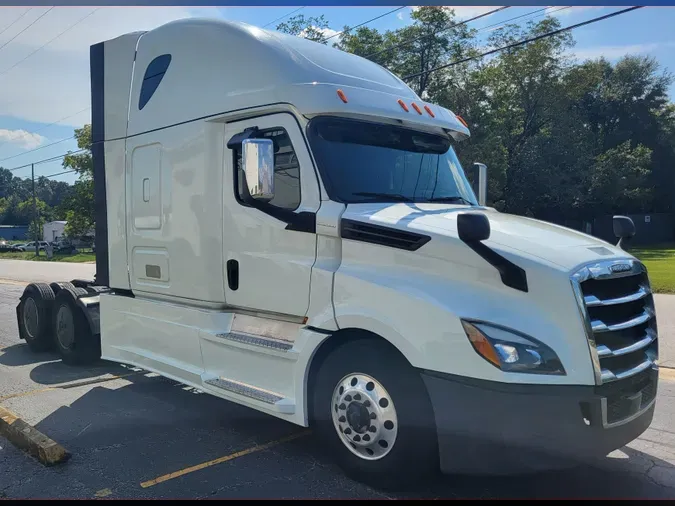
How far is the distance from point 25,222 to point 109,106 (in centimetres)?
13886

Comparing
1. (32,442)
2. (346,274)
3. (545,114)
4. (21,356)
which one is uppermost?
(545,114)

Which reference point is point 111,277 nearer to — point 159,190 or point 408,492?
point 159,190

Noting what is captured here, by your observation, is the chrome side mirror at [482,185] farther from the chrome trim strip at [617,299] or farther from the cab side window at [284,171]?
the cab side window at [284,171]

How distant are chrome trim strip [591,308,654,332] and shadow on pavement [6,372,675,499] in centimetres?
118

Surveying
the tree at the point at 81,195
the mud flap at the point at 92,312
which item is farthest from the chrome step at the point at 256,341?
the tree at the point at 81,195

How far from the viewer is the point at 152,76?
5926 mm

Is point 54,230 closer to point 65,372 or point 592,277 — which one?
point 65,372

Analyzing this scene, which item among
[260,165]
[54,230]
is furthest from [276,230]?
[54,230]

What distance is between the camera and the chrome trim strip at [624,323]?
349cm

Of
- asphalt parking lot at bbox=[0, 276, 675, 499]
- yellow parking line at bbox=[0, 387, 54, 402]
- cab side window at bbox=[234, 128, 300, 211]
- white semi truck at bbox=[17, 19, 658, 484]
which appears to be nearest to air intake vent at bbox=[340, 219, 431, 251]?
white semi truck at bbox=[17, 19, 658, 484]

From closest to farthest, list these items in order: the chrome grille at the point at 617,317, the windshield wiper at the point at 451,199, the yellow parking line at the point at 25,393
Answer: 1. the chrome grille at the point at 617,317
2. the windshield wiper at the point at 451,199
3. the yellow parking line at the point at 25,393

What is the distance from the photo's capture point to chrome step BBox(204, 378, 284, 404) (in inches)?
177

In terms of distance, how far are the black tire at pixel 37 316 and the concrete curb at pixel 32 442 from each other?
338 centimetres

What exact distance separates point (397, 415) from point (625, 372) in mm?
1417
